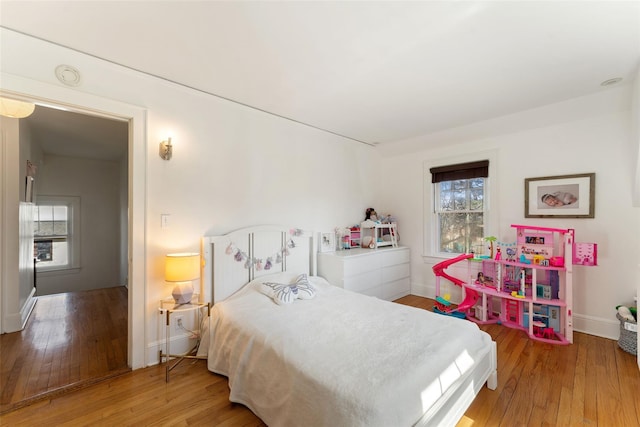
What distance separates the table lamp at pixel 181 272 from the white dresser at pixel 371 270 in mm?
1610

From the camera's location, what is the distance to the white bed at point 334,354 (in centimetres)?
127

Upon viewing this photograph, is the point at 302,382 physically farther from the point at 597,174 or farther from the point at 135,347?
the point at 597,174

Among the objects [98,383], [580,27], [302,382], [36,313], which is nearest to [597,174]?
[580,27]

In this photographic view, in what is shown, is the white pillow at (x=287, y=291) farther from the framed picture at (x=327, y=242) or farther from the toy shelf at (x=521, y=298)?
the toy shelf at (x=521, y=298)

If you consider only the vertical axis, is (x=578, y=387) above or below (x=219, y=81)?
below

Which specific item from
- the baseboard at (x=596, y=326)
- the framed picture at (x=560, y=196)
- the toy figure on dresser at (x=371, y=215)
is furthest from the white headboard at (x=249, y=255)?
the baseboard at (x=596, y=326)

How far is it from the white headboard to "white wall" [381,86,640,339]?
251 cm

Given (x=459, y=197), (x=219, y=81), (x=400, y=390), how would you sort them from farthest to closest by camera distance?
(x=459, y=197), (x=219, y=81), (x=400, y=390)

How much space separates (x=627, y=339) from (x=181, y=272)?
4.00 metres

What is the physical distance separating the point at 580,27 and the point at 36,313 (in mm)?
6113

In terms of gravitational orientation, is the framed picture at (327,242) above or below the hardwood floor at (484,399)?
above

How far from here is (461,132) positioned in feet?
11.7

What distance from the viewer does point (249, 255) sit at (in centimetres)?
280

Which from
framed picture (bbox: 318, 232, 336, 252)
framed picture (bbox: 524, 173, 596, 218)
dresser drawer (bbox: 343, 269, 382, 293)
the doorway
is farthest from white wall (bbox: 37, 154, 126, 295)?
framed picture (bbox: 524, 173, 596, 218)
